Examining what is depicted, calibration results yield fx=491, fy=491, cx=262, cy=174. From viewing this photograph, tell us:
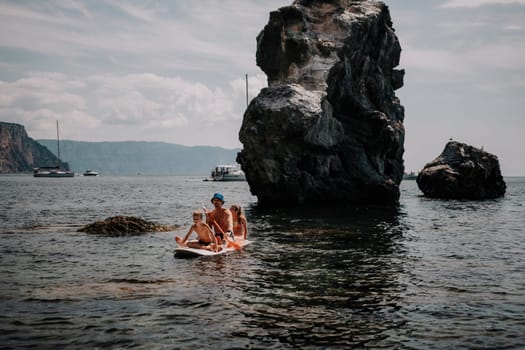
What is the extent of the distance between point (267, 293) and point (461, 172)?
198 feet

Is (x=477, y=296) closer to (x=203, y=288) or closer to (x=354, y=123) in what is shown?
(x=203, y=288)

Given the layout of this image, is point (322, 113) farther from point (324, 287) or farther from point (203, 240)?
point (324, 287)

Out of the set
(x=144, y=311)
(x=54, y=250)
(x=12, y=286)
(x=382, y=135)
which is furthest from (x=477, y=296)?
(x=382, y=135)

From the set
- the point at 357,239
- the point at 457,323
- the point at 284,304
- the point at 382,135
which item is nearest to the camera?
the point at 457,323

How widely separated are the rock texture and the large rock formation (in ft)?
31.1

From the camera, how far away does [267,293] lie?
48.9 ft

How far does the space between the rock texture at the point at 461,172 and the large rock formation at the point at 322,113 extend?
31.1 feet

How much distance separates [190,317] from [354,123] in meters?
49.0

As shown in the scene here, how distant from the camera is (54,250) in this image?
23.1m

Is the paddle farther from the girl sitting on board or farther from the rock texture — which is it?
the rock texture

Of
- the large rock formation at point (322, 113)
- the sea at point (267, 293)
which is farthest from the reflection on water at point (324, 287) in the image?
the large rock formation at point (322, 113)

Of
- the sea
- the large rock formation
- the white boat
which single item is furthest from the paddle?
the white boat

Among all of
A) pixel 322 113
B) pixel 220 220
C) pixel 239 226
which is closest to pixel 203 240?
pixel 220 220

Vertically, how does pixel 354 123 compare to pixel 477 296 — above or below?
above
